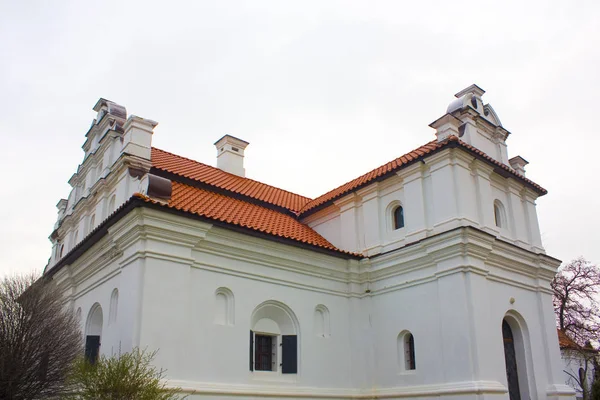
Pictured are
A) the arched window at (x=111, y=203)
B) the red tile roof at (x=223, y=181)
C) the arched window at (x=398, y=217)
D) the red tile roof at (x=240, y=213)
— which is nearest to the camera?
the red tile roof at (x=240, y=213)

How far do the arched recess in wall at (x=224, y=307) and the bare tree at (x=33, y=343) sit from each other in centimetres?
325

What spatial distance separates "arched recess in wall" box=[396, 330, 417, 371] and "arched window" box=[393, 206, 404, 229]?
3072mm

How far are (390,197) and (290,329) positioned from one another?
498 cm

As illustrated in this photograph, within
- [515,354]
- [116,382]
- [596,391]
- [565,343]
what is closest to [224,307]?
[116,382]

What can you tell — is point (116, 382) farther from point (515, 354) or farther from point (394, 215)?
point (515, 354)

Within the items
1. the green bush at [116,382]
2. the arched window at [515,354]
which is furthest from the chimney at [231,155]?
the green bush at [116,382]

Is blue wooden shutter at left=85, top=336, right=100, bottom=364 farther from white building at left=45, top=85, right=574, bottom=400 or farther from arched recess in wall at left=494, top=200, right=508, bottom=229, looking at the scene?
arched recess in wall at left=494, top=200, right=508, bottom=229

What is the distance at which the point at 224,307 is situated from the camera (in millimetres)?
12891

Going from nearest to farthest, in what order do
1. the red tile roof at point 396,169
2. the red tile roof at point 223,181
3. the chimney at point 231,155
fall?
the red tile roof at point 396,169, the red tile roof at point 223,181, the chimney at point 231,155

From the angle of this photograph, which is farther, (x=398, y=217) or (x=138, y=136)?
(x=398, y=217)

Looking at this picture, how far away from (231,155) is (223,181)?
12.6 feet

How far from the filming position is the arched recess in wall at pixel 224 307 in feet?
41.6

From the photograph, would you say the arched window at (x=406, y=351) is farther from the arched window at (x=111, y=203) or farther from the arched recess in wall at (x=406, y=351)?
the arched window at (x=111, y=203)

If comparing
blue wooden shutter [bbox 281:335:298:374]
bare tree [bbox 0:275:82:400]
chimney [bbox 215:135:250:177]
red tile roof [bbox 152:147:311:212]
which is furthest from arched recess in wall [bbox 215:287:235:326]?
chimney [bbox 215:135:250:177]
